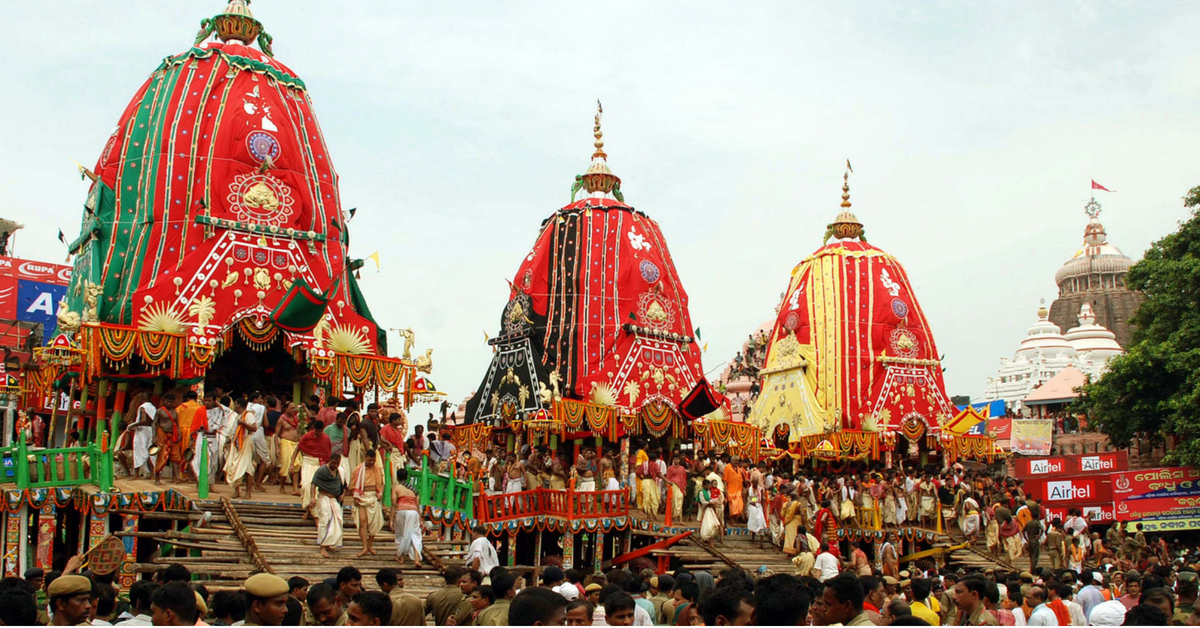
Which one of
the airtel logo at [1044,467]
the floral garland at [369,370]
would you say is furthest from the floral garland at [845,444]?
the floral garland at [369,370]

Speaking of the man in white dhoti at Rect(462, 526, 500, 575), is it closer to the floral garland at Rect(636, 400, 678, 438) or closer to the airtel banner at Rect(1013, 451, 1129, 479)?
the floral garland at Rect(636, 400, 678, 438)

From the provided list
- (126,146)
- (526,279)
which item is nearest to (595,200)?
(526,279)

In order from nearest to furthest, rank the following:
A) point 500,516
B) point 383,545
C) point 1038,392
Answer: point 383,545, point 500,516, point 1038,392

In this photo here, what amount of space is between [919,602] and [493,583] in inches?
141

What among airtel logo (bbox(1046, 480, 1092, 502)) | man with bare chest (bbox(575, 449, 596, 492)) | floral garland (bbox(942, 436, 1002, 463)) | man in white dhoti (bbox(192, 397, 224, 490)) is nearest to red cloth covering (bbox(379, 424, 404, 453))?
man in white dhoti (bbox(192, 397, 224, 490))

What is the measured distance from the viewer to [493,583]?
7.71 metres

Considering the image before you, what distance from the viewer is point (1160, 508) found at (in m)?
25.5

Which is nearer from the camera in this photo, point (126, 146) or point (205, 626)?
point (205, 626)

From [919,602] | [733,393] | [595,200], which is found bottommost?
[919,602]

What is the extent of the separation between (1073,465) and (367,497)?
947 inches

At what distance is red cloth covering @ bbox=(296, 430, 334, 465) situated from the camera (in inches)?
581

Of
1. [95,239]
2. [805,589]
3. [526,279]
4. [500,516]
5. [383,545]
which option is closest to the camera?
[805,589]

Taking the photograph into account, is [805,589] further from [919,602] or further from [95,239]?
[95,239]

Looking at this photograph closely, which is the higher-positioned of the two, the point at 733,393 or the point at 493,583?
the point at 733,393
